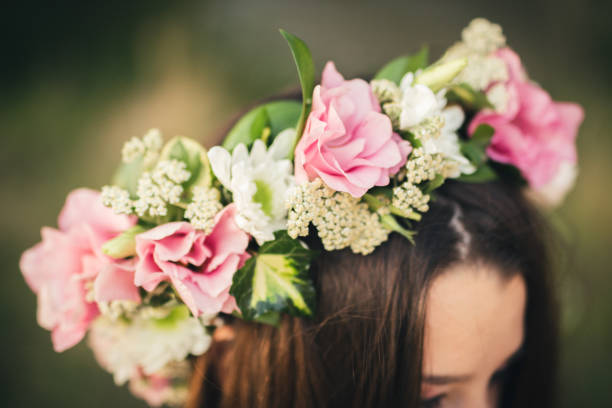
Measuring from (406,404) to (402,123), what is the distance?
437 millimetres

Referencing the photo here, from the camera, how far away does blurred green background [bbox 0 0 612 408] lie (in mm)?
1675

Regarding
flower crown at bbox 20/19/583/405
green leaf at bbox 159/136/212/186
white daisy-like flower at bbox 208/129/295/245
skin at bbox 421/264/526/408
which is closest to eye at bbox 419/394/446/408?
skin at bbox 421/264/526/408

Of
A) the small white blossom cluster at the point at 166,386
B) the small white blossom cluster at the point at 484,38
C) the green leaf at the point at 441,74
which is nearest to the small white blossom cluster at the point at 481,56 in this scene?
the small white blossom cluster at the point at 484,38

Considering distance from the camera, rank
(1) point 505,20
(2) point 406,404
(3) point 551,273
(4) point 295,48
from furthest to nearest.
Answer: (1) point 505,20 < (3) point 551,273 < (2) point 406,404 < (4) point 295,48

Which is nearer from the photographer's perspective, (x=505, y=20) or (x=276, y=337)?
(x=276, y=337)

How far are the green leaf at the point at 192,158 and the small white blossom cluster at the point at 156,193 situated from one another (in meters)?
0.03

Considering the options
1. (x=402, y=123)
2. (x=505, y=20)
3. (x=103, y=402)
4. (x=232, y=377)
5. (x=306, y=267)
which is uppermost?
(x=505, y=20)

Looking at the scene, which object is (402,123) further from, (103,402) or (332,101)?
(103,402)

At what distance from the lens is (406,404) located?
2.25 ft

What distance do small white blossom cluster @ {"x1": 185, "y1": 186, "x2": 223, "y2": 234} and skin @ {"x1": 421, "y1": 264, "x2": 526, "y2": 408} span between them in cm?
35

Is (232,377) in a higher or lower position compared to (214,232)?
lower

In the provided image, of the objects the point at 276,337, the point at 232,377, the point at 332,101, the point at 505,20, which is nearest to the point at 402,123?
the point at 332,101

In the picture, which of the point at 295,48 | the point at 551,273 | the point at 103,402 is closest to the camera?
the point at 295,48

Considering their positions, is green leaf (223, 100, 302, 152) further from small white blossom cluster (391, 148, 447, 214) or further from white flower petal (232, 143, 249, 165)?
small white blossom cluster (391, 148, 447, 214)
